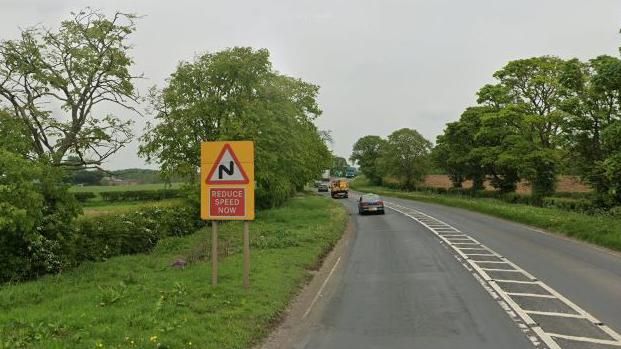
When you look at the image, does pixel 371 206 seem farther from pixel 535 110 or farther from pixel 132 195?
pixel 132 195

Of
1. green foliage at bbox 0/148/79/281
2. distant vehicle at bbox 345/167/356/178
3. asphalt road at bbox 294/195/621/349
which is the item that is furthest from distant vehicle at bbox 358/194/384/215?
distant vehicle at bbox 345/167/356/178

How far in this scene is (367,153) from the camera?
431 ft

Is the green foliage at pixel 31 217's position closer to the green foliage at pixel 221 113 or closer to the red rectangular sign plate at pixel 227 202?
the red rectangular sign plate at pixel 227 202

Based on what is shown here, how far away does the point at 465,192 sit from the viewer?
64625 millimetres

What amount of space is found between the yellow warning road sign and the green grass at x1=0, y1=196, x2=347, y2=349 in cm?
164

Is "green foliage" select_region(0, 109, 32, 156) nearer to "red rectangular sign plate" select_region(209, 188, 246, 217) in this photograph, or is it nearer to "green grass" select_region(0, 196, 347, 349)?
"green grass" select_region(0, 196, 347, 349)

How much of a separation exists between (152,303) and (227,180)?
3255 mm

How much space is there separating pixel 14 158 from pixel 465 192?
2246 inches

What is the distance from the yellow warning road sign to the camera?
41.4ft

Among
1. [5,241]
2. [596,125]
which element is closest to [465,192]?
[596,125]

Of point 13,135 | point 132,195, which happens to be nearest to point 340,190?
point 132,195

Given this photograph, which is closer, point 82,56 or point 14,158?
point 14,158

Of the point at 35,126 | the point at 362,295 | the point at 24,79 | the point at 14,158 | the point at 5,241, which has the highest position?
the point at 24,79

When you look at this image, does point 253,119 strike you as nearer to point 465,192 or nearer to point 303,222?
point 303,222
